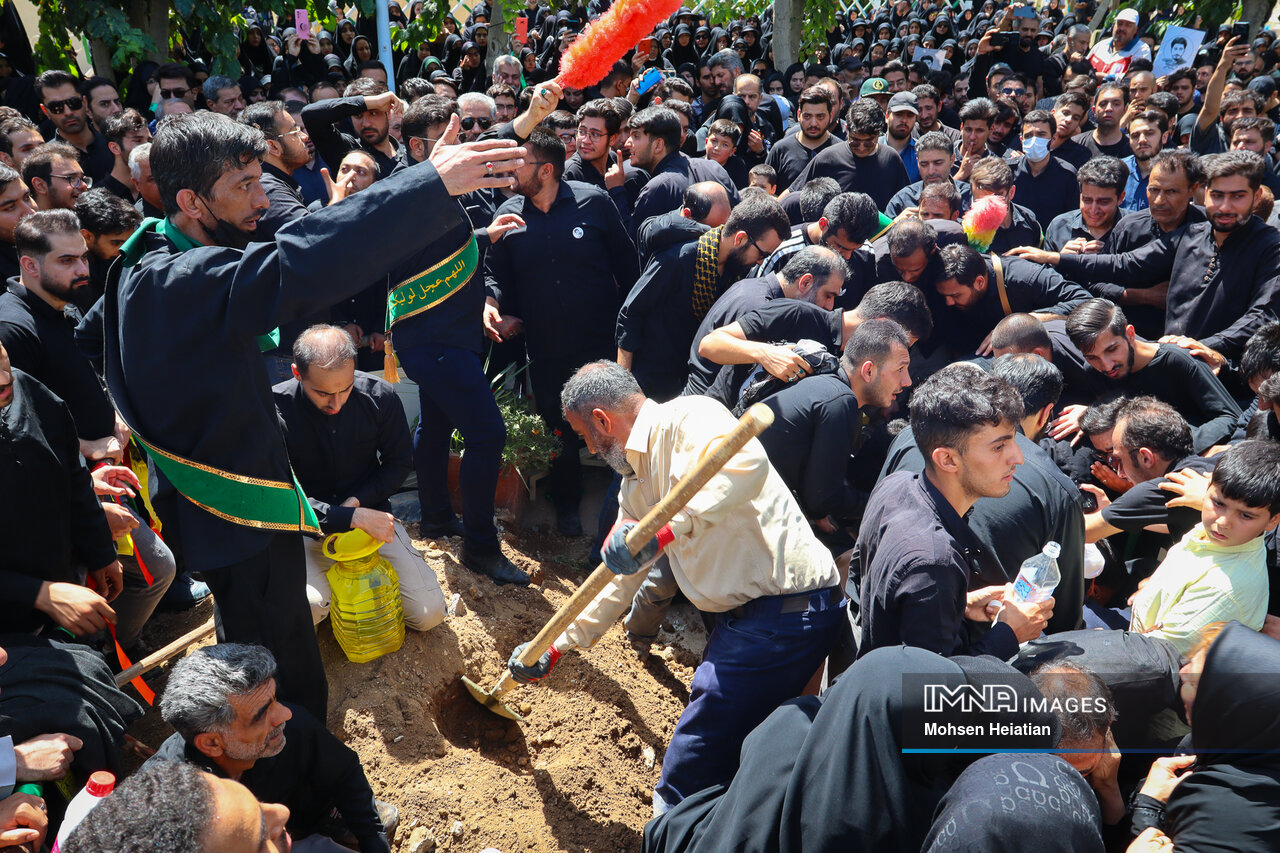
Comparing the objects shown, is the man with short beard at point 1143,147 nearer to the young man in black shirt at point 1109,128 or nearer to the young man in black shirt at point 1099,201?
the young man in black shirt at point 1109,128

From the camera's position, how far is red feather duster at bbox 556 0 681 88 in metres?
3.49

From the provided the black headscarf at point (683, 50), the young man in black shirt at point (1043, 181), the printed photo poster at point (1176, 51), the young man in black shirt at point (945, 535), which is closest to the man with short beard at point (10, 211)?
the young man in black shirt at point (945, 535)

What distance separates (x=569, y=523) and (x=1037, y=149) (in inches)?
187

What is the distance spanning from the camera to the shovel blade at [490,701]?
421 centimetres

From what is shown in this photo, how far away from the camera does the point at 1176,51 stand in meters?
9.59

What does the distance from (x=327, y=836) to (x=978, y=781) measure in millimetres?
2323

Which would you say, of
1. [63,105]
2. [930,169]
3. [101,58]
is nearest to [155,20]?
[101,58]

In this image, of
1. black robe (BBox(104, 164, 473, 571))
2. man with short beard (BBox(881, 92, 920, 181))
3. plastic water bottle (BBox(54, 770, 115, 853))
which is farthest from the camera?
man with short beard (BBox(881, 92, 920, 181))

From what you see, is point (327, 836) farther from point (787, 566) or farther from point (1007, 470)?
point (1007, 470)

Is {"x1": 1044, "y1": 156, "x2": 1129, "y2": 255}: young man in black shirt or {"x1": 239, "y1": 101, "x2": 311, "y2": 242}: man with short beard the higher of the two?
{"x1": 239, "y1": 101, "x2": 311, "y2": 242}: man with short beard

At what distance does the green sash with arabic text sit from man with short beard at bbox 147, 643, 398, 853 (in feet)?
7.60

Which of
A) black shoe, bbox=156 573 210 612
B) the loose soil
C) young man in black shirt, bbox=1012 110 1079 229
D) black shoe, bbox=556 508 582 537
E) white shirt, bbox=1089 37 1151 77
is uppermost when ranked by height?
white shirt, bbox=1089 37 1151 77

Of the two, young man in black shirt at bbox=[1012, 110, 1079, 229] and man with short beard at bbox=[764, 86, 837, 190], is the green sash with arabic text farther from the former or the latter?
young man in black shirt at bbox=[1012, 110, 1079, 229]

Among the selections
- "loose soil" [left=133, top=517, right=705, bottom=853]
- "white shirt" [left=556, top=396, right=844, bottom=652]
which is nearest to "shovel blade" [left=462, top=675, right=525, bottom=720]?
"loose soil" [left=133, top=517, right=705, bottom=853]
